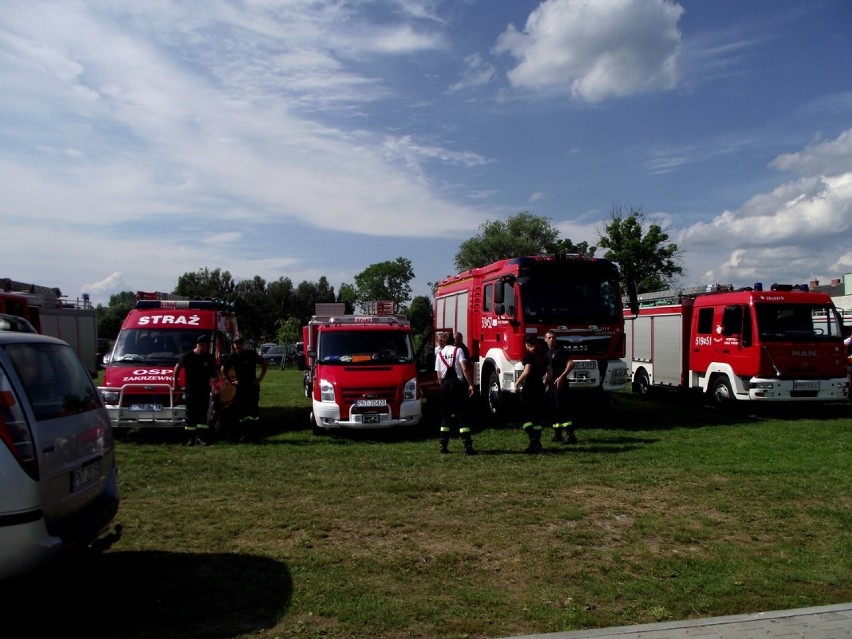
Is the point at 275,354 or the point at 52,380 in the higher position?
the point at 275,354

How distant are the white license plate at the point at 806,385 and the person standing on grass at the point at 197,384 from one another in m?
11.5

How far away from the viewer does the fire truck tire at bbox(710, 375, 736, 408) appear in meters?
15.3

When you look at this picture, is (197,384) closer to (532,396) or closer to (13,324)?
(532,396)

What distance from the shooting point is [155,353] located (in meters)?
12.9

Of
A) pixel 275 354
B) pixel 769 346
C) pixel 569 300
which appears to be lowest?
pixel 769 346

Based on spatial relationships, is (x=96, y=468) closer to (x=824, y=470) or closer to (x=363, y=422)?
(x=363, y=422)

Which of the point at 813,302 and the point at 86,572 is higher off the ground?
the point at 813,302

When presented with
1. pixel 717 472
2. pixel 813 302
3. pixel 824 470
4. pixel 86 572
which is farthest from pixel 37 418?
pixel 813 302

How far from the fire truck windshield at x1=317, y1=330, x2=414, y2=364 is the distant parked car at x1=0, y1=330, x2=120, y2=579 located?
747 cm

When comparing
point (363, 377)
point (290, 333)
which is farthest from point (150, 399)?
point (290, 333)

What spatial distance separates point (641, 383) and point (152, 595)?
1737 cm

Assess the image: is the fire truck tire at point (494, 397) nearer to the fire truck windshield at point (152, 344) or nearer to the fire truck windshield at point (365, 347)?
the fire truck windshield at point (365, 347)

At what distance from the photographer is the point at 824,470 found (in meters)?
9.08

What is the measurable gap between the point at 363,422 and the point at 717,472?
18.5 feet
